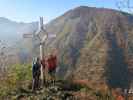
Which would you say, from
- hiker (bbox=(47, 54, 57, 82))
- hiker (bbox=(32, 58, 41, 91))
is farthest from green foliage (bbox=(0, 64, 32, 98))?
hiker (bbox=(47, 54, 57, 82))

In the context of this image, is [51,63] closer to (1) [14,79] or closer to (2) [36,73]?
(2) [36,73]

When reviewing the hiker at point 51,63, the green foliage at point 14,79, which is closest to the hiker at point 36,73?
the hiker at point 51,63

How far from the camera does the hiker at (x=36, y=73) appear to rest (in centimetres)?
2106

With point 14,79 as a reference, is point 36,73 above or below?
above

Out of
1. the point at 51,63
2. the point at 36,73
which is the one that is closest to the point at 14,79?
the point at 36,73

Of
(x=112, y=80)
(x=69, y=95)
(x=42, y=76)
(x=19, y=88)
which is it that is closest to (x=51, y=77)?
(x=42, y=76)

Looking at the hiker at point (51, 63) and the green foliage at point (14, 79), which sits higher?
the hiker at point (51, 63)

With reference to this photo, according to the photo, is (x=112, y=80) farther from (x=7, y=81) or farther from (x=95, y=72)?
(x=7, y=81)

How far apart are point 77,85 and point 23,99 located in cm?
466

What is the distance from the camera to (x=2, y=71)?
24.1 m

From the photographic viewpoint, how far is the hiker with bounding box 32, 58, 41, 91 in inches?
829

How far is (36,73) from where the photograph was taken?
21.3 meters

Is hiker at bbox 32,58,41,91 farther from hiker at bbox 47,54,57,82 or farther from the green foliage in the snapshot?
the green foliage

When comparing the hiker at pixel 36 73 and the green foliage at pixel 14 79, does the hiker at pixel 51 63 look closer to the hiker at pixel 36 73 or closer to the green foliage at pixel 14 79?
the hiker at pixel 36 73
